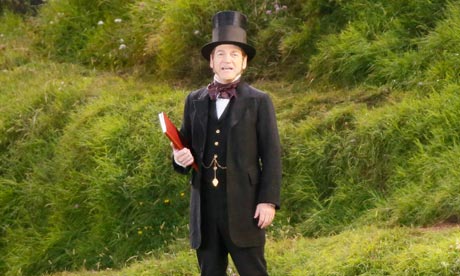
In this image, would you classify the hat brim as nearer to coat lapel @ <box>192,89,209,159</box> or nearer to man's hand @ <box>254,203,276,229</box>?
coat lapel @ <box>192,89,209,159</box>

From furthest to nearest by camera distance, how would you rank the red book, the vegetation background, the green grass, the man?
the vegetation background < the green grass < the man < the red book

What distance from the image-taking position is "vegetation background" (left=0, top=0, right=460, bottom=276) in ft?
21.7

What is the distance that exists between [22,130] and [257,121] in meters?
4.35

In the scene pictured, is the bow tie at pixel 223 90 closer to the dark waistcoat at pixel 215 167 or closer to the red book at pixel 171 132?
the dark waistcoat at pixel 215 167

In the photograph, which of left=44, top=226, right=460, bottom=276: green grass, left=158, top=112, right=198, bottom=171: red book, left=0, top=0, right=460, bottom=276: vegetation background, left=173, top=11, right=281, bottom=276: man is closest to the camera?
left=158, top=112, right=198, bottom=171: red book

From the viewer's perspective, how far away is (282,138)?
7.79 m

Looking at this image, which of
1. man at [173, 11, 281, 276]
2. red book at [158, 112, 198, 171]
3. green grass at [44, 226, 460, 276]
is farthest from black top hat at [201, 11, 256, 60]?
green grass at [44, 226, 460, 276]

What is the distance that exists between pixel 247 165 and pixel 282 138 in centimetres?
261

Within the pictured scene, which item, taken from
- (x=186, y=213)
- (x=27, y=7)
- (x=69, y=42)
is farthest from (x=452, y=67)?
(x=27, y=7)

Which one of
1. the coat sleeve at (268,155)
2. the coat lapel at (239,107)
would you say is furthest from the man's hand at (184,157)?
the coat sleeve at (268,155)

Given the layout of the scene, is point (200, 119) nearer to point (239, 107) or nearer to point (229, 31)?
point (239, 107)

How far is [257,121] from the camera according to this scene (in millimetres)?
5242

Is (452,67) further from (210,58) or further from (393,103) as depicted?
(210,58)

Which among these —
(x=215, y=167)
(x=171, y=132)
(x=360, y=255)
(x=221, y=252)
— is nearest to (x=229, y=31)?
(x=171, y=132)
